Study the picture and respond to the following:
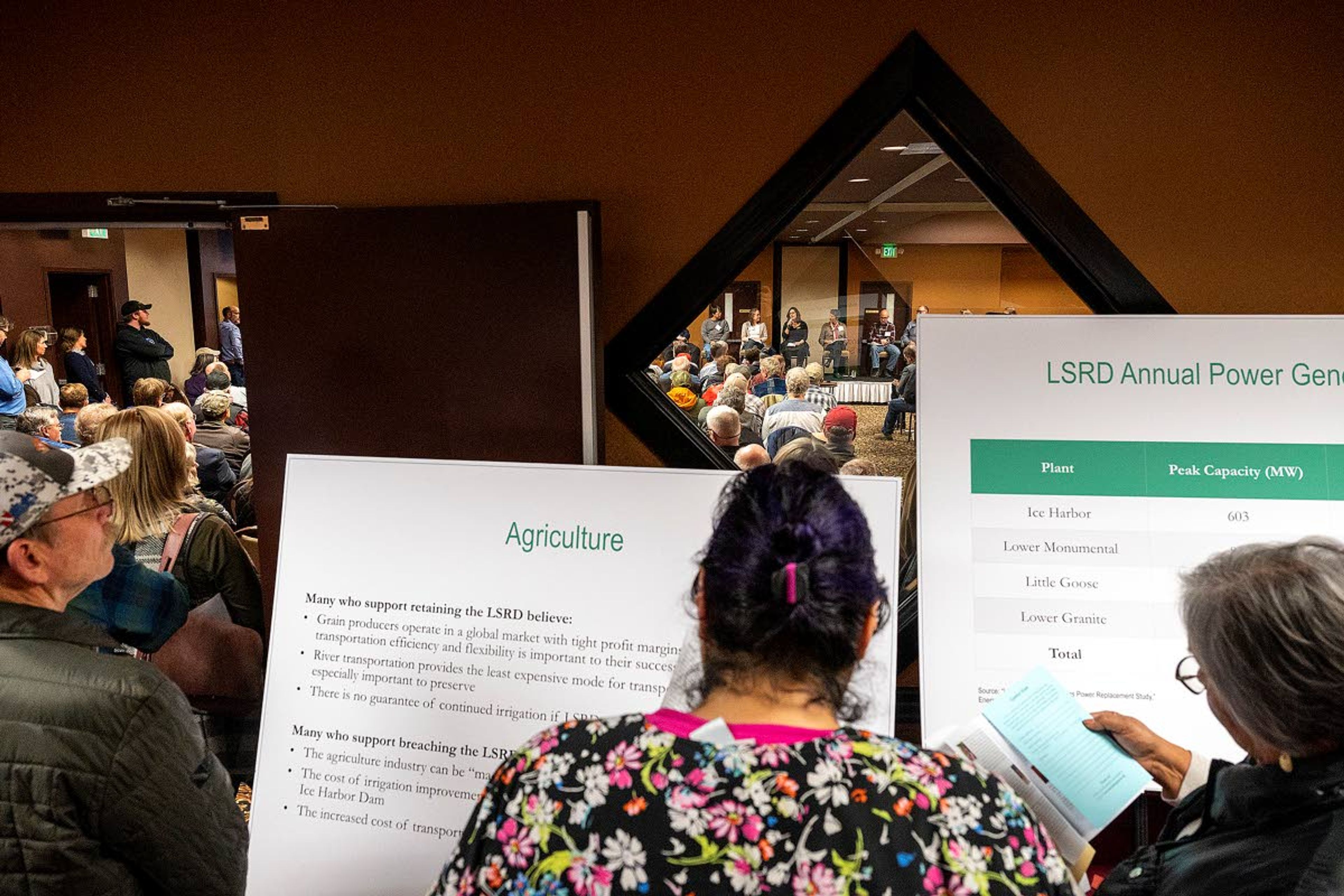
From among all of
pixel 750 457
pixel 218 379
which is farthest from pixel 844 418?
pixel 218 379

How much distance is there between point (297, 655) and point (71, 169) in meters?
1.74

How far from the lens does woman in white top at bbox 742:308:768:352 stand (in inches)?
109

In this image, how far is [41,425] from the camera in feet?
14.1

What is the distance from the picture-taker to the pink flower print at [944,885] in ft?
3.09

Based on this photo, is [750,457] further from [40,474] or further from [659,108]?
[40,474]

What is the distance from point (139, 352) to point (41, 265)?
3286mm

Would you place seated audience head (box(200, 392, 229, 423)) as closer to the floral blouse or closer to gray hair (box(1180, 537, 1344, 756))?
the floral blouse

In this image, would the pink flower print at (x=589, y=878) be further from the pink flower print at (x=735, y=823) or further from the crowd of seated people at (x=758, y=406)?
the crowd of seated people at (x=758, y=406)

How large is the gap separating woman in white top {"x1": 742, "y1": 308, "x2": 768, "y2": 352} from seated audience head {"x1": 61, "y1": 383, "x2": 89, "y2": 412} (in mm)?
3958

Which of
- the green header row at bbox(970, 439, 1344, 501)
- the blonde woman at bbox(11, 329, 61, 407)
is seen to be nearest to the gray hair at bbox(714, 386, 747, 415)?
the green header row at bbox(970, 439, 1344, 501)

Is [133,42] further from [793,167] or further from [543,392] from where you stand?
[793,167]

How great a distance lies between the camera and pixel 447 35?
97.8 inches

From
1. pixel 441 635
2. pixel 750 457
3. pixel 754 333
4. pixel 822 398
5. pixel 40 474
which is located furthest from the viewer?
pixel 822 398

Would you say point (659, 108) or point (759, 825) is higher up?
point (659, 108)
